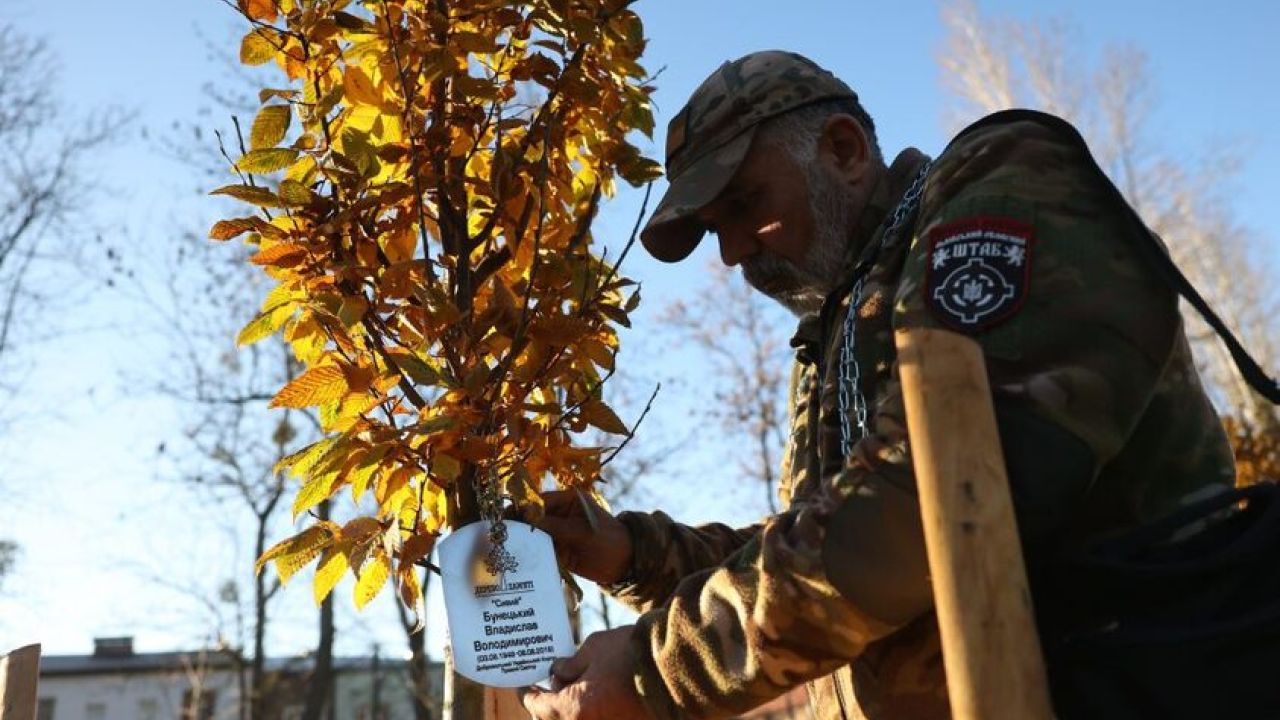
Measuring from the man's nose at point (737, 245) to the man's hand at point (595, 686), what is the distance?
37.4 inches

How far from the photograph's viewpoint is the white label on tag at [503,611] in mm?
1844

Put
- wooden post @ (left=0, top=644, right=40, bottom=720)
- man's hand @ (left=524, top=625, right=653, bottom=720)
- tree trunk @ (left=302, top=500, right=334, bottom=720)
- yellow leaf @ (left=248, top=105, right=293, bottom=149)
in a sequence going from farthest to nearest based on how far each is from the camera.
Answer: tree trunk @ (left=302, top=500, right=334, bottom=720) < wooden post @ (left=0, top=644, right=40, bottom=720) < yellow leaf @ (left=248, top=105, right=293, bottom=149) < man's hand @ (left=524, top=625, right=653, bottom=720)

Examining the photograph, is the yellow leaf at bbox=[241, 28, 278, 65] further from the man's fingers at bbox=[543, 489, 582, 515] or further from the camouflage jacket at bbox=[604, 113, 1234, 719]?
the camouflage jacket at bbox=[604, 113, 1234, 719]

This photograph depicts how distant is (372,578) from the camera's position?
208 centimetres

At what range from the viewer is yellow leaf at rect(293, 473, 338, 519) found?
195 centimetres

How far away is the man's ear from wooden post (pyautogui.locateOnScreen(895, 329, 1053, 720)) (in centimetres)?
115

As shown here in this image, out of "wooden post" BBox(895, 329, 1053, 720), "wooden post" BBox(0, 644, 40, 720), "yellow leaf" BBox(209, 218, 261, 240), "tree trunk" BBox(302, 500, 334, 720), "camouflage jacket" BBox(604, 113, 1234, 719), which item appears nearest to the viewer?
"wooden post" BBox(895, 329, 1053, 720)

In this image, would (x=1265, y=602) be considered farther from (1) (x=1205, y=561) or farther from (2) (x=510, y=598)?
(2) (x=510, y=598)

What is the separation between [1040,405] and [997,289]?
0.65ft

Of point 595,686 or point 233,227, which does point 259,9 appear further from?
point 595,686

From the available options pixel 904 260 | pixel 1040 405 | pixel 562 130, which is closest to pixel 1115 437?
pixel 1040 405

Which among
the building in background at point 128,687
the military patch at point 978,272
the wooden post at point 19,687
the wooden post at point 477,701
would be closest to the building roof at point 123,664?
the building in background at point 128,687

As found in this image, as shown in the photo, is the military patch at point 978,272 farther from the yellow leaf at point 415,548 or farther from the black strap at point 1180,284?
the yellow leaf at point 415,548

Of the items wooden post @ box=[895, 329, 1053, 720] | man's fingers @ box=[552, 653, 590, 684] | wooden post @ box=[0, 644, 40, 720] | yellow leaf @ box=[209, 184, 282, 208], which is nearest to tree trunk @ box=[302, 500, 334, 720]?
wooden post @ box=[0, 644, 40, 720]
